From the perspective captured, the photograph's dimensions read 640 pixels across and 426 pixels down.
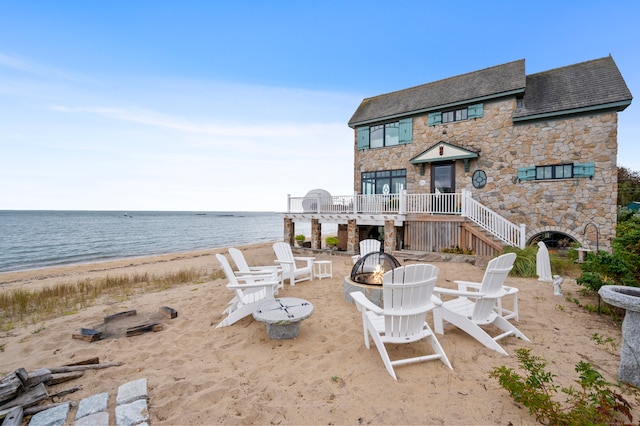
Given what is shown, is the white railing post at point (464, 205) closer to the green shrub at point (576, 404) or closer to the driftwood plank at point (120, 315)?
the green shrub at point (576, 404)

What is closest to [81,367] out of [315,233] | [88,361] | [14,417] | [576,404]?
[88,361]

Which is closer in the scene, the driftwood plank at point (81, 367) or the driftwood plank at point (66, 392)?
the driftwood plank at point (66, 392)

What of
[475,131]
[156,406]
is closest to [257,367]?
[156,406]

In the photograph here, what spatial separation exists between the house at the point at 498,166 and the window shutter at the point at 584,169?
1.1 inches

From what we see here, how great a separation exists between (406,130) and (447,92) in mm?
2514

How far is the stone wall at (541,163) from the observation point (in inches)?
389

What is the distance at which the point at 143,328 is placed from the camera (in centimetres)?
429

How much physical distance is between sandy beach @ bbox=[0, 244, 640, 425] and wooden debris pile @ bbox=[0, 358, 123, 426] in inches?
4.8

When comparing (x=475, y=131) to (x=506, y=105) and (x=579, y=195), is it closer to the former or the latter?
(x=506, y=105)

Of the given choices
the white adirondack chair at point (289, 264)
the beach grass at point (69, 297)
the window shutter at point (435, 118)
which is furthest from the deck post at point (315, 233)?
the window shutter at point (435, 118)

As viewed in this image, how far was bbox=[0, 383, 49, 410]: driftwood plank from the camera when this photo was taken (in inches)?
94.9

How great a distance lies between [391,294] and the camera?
3.17m

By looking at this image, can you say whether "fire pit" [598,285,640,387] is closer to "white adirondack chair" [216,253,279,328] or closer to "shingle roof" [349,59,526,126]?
"white adirondack chair" [216,253,279,328]

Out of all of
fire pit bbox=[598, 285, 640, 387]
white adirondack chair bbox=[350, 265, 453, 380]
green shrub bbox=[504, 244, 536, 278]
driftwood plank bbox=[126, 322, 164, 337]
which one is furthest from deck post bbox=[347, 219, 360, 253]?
fire pit bbox=[598, 285, 640, 387]
